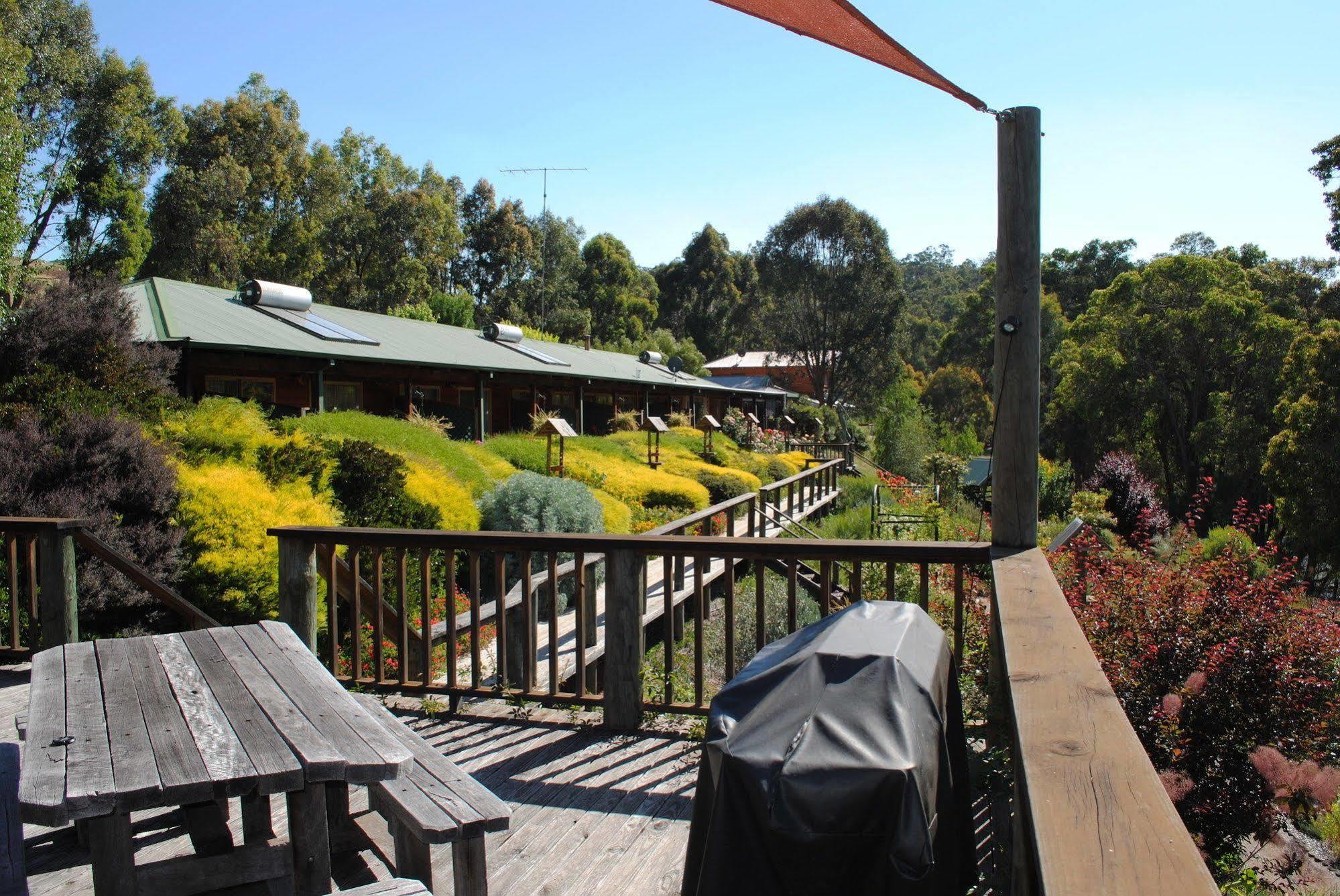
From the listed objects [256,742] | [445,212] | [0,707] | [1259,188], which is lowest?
[0,707]

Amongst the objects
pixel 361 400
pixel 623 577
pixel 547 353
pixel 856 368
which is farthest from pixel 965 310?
pixel 623 577

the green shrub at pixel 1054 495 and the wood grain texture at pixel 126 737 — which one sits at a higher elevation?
the wood grain texture at pixel 126 737

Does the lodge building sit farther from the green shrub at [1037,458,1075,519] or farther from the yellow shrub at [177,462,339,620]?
the green shrub at [1037,458,1075,519]

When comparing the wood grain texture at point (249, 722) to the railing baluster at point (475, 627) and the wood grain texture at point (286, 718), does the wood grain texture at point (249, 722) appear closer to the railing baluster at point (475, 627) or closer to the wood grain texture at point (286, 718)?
the wood grain texture at point (286, 718)

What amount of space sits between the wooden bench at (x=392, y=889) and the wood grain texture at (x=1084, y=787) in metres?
1.22

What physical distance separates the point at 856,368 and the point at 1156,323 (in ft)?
57.1

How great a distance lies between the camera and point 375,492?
989 cm

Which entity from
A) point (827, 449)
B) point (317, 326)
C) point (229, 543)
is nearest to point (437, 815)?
point (229, 543)

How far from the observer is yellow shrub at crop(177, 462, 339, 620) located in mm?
7422

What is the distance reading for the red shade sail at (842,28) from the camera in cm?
269

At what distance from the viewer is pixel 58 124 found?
2727cm

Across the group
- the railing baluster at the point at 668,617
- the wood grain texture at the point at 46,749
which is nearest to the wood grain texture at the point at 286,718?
the wood grain texture at the point at 46,749

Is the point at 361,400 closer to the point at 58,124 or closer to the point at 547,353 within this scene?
the point at 547,353

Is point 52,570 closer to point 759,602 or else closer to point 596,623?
point 759,602
